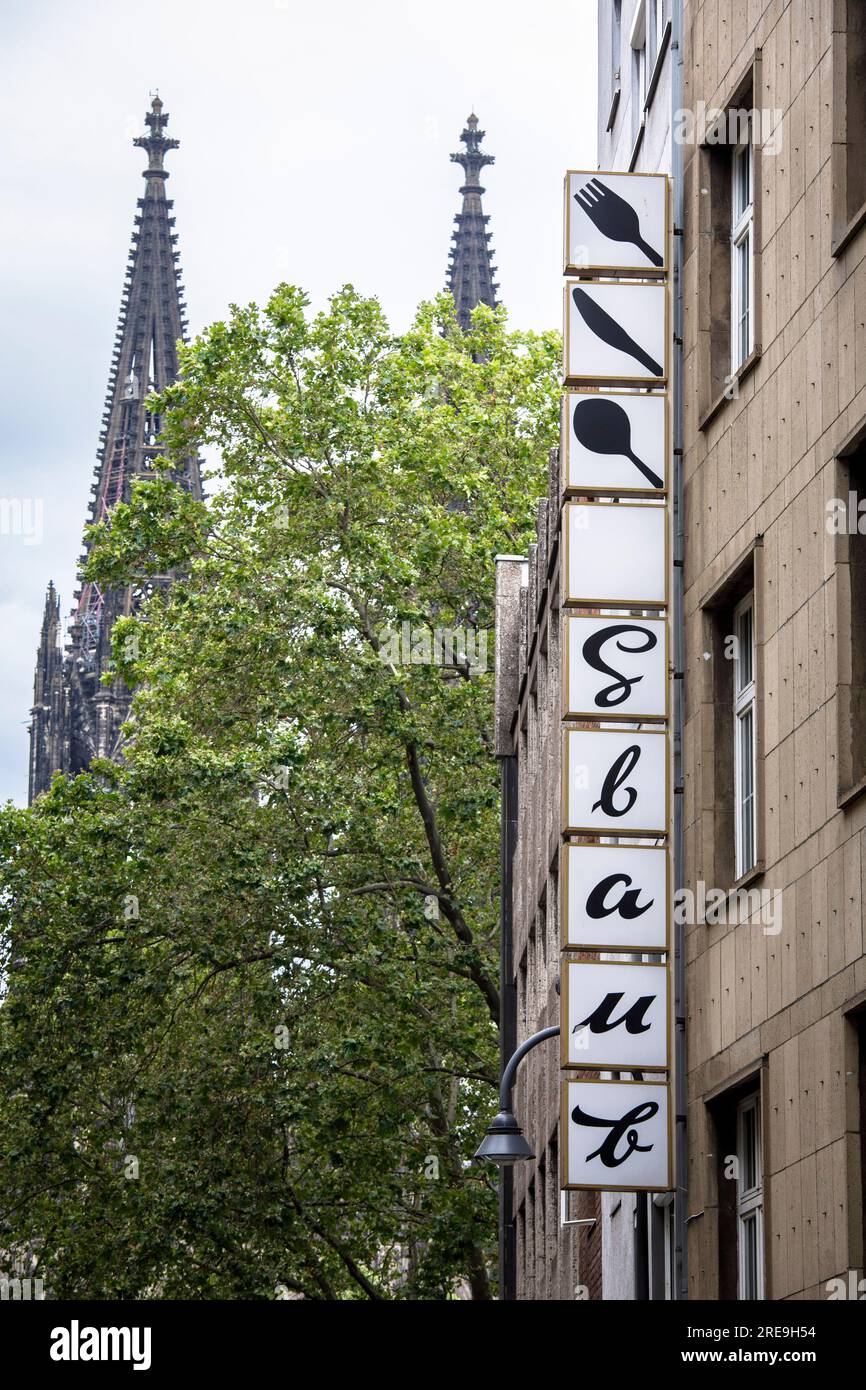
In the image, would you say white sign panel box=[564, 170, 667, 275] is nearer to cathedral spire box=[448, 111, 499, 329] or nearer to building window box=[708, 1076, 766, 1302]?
building window box=[708, 1076, 766, 1302]

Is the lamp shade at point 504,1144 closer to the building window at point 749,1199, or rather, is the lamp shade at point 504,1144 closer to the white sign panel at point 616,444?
the building window at point 749,1199

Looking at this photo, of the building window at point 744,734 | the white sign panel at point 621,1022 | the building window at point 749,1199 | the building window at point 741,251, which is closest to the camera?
the building window at point 749,1199

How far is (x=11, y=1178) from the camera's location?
36406mm

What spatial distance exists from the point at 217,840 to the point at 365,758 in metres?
3.24

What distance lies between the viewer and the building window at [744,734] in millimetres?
16188

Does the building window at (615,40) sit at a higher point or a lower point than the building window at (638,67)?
higher

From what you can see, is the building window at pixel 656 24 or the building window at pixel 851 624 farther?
the building window at pixel 656 24

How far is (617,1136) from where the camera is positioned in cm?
1680

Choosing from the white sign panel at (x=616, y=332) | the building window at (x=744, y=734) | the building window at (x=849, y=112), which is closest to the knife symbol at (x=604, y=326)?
the white sign panel at (x=616, y=332)

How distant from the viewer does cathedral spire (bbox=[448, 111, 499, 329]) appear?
114 metres

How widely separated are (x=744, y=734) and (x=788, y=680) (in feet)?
7.35

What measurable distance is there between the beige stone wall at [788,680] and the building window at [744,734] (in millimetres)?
153
